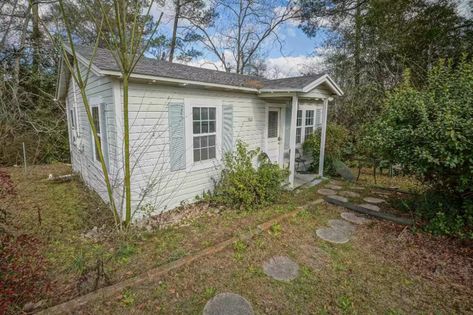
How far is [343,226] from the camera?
423cm

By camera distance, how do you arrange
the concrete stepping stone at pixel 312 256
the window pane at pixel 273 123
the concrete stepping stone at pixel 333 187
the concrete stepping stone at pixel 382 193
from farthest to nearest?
the window pane at pixel 273 123 < the concrete stepping stone at pixel 333 187 < the concrete stepping stone at pixel 382 193 < the concrete stepping stone at pixel 312 256

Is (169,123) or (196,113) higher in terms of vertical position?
(196,113)

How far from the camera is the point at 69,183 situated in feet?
23.5

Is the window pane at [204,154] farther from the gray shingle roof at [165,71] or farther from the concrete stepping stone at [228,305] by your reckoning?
the concrete stepping stone at [228,305]

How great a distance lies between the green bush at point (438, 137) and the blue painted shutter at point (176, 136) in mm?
3838

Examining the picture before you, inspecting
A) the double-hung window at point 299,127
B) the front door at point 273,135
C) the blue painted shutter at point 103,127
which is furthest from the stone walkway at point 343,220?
the blue painted shutter at point 103,127

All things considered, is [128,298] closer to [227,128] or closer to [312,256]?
[312,256]

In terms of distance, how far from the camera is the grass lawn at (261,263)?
245 centimetres

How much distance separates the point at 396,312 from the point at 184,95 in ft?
15.6

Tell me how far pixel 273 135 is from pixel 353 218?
11.7 ft

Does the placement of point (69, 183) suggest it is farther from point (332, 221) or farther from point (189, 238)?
point (332, 221)

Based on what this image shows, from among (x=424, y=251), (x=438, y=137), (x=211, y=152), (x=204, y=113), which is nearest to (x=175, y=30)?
(x=204, y=113)

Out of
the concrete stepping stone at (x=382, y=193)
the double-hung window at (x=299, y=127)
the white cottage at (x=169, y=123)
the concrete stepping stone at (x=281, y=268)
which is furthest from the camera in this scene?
the double-hung window at (x=299, y=127)

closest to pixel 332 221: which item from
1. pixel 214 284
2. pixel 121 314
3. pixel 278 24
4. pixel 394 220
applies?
pixel 394 220
